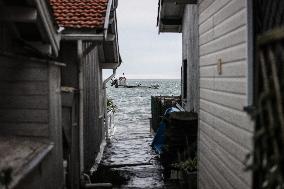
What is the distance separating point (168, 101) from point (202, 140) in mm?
12388

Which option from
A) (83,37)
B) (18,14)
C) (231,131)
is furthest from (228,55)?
(83,37)

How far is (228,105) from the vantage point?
19.7ft

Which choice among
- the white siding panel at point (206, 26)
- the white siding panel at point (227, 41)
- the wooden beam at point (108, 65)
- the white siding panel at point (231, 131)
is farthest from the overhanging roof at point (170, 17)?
the white siding panel at point (231, 131)

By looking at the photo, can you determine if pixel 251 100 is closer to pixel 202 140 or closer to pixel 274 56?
pixel 274 56

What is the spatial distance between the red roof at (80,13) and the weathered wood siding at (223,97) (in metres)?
3.11

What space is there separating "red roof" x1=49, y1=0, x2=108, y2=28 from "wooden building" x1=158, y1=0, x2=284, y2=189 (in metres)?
3.02

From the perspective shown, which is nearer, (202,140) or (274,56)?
(274,56)

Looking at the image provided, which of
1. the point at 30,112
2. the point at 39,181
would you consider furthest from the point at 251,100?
the point at 30,112

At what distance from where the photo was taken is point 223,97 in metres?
6.32

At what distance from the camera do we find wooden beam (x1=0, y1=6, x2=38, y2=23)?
21.5ft

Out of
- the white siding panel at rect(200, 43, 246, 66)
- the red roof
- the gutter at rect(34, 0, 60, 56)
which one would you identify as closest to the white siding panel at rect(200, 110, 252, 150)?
the white siding panel at rect(200, 43, 246, 66)

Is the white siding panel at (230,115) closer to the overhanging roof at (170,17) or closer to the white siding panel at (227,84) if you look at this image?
the white siding panel at (227,84)

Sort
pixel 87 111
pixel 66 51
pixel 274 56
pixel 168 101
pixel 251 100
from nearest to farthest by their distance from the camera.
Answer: pixel 274 56, pixel 251 100, pixel 66 51, pixel 87 111, pixel 168 101

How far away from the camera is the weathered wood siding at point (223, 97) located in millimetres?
5258
